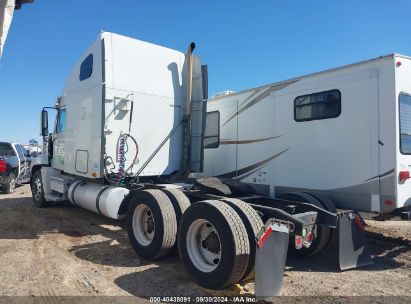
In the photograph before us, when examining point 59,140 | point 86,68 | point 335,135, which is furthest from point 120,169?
point 335,135

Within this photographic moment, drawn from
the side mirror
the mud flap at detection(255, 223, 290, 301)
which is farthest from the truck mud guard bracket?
the side mirror

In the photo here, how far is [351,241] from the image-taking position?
5098mm

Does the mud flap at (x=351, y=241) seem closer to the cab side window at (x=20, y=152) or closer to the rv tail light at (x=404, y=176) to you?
the rv tail light at (x=404, y=176)

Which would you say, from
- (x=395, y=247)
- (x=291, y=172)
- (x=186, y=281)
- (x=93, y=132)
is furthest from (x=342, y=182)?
(x=93, y=132)

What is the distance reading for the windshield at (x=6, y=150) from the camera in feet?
47.3

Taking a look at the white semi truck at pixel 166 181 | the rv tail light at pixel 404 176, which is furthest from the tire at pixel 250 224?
the rv tail light at pixel 404 176

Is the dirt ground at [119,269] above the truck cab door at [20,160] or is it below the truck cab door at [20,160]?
below

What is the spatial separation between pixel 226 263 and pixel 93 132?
14.7ft

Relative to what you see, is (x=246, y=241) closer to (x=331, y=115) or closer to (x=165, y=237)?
(x=165, y=237)

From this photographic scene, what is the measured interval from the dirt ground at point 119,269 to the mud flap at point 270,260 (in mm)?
496

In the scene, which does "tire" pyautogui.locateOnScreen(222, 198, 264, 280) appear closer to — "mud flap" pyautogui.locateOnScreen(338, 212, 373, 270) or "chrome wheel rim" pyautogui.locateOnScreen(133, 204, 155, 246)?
"mud flap" pyautogui.locateOnScreen(338, 212, 373, 270)

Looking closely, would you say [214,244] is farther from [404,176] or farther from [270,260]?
[404,176]

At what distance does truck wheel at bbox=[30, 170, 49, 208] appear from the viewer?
33.2ft

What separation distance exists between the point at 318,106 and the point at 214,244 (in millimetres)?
3431
